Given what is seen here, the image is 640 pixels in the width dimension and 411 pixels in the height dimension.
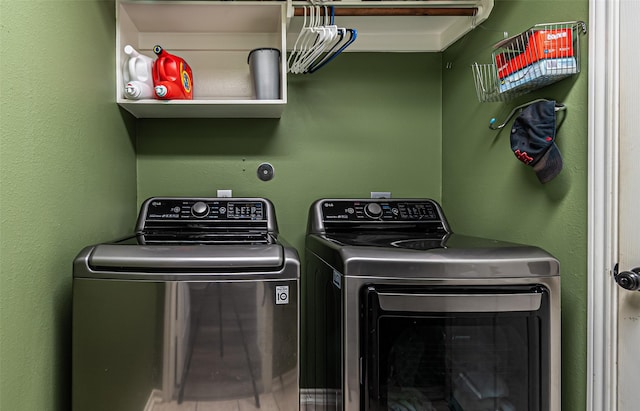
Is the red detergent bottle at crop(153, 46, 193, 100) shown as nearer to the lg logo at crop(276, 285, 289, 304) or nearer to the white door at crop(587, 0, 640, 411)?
the lg logo at crop(276, 285, 289, 304)

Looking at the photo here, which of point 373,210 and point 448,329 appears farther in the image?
point 373,210

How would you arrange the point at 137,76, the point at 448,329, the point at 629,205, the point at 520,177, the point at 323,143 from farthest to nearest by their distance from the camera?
the point at 323,143 → the point at 137,76 → the point at 520,177 → the point at 448,329 → the point at 629,205

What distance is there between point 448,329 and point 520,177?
618mm

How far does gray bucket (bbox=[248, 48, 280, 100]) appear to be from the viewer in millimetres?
1561

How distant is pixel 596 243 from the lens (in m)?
1.02

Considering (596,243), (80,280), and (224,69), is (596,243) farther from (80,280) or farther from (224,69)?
(224,69)

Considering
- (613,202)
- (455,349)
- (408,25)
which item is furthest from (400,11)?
(455,349)

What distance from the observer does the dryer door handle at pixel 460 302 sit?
40.3 inches

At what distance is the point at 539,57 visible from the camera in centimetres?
108

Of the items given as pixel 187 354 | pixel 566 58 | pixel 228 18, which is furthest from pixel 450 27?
pixel 187 354

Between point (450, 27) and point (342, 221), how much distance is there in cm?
105

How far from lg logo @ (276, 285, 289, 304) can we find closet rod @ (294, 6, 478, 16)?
3.67ft

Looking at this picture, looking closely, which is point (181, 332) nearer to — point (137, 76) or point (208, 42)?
point (137, 76)

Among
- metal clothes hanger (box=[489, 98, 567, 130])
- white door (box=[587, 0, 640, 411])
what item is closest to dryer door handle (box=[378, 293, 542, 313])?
white door (box=[587, 0, 640, 411])
